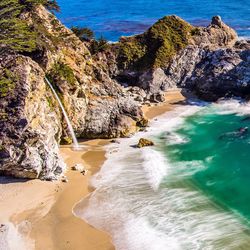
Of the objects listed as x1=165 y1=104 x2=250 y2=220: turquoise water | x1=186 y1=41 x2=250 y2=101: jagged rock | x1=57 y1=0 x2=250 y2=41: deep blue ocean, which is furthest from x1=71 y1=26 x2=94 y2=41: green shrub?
x1=57 y1=0 x2=250 y2=41: deep blue ocean

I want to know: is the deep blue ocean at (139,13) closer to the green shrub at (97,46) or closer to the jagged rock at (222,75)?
the jagged rock at (222,75)

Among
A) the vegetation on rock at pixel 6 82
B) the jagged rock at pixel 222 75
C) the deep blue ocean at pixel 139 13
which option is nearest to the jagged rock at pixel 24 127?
the vegetation on rock at pixel 6 82

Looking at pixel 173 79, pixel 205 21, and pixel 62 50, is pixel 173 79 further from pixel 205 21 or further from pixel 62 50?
pixel 205 21

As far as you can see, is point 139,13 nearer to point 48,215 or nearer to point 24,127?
point 24,127

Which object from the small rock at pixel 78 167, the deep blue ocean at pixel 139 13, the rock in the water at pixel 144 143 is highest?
the deep blue ocean at pixel 139 13

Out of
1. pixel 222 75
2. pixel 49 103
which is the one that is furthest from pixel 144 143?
pixel 222 75

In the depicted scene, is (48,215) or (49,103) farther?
(49,103)
